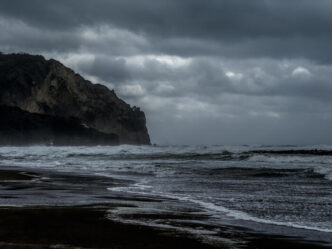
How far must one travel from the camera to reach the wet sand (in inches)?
175

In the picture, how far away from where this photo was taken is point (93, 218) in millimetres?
6148

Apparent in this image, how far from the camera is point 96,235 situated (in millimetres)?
4898

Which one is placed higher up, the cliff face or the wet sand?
the cliff face

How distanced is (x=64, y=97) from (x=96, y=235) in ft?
293

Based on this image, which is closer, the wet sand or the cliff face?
the wet sand

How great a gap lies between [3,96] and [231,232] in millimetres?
81564

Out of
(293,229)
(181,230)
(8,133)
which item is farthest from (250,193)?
(8,133)

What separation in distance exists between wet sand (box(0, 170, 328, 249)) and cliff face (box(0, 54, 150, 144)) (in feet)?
262

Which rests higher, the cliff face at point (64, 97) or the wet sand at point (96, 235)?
the cliff face at point (64, 97)

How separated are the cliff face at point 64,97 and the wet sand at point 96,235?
7977cm

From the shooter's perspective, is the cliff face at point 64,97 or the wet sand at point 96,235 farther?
the cliff face at point 64,97

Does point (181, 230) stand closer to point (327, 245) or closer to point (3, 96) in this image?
point (327, 245)

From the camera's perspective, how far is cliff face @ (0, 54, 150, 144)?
275 feet

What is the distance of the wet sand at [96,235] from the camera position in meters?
4.44
